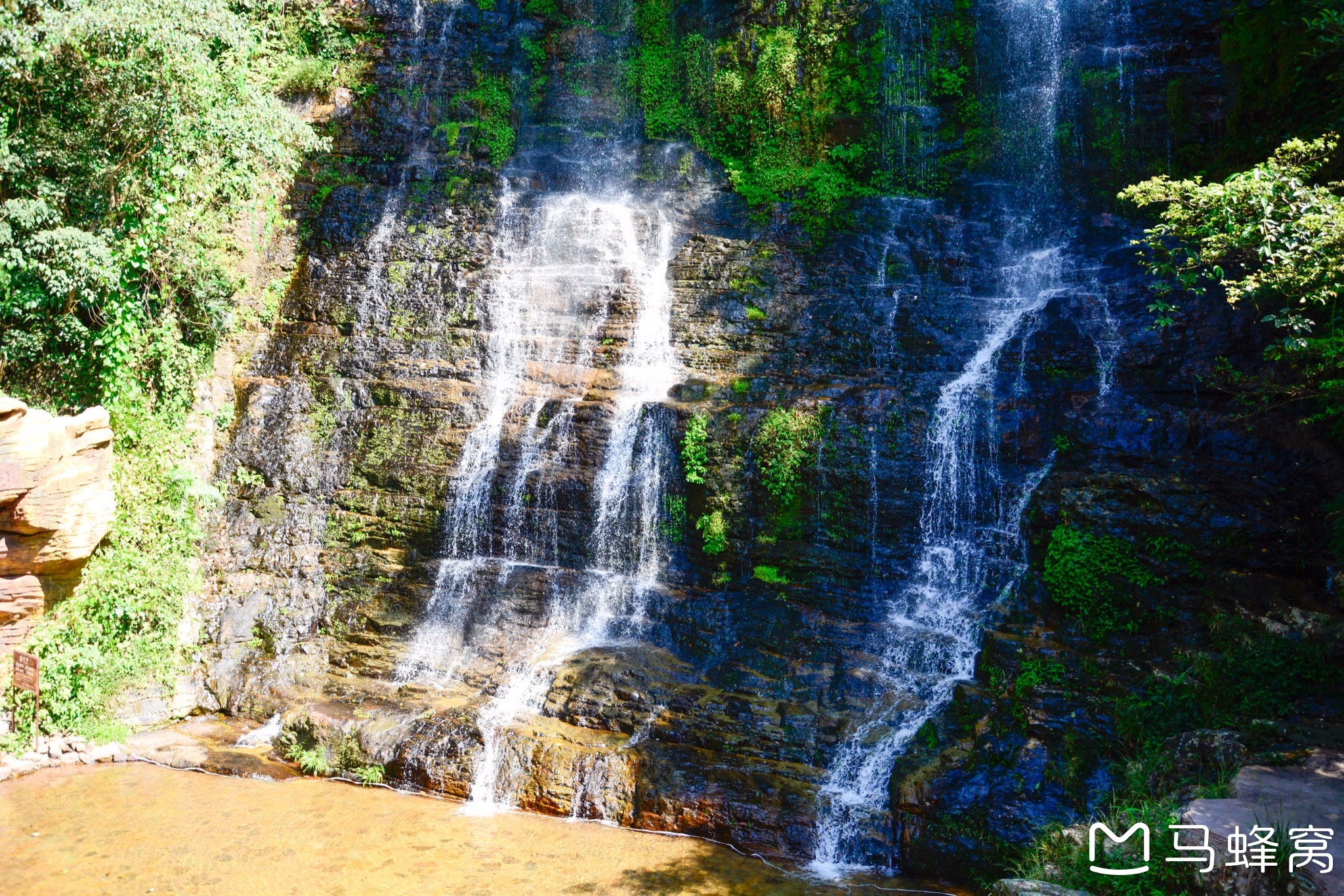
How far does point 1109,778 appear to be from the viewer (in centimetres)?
755

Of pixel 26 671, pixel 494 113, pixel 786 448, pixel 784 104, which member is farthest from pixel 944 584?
pixel 494 113

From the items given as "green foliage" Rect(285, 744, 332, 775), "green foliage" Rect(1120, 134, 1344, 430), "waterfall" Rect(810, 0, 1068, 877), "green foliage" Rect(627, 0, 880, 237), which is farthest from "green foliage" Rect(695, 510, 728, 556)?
"green foliage" Rect(627, 0, 880, 237)

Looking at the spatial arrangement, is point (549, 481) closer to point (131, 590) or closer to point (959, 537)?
point (131, 590)

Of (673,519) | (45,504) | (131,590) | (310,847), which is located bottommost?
(310,847)

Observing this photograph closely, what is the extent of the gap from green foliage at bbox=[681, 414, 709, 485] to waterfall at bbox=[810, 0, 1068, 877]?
2833 mm

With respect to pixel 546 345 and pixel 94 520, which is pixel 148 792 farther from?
pixel 546 345

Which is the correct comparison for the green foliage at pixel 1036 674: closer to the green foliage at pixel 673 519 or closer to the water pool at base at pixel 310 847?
the water pool at base at pixel 310 847

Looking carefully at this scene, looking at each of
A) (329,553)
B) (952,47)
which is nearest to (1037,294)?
(952,47)

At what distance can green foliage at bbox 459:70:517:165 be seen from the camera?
52.4 ft

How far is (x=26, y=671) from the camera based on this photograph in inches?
358

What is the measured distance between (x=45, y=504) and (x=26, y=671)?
5.75ft

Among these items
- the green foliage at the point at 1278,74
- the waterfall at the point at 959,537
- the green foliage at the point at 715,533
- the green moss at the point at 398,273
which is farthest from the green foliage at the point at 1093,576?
the green moss at the point at 398,273

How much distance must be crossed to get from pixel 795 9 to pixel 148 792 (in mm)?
15471

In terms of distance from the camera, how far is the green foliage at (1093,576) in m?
9.17
